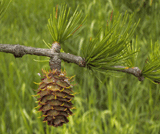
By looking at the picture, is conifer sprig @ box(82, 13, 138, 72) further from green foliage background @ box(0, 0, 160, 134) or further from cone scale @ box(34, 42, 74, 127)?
green foliage background @ box(0, 0, 160, 134)

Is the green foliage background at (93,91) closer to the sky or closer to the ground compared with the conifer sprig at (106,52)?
closer to the sky

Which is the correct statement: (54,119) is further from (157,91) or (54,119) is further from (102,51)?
(157,91)

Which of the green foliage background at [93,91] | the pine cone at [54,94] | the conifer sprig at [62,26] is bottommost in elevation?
the pine cone at [54,94]

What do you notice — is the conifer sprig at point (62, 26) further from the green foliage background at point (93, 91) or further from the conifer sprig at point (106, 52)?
the green foliage background at point (93, 91)

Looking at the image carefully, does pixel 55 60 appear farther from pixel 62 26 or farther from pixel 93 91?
pixel 93 91

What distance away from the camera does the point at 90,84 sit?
6.59 feet

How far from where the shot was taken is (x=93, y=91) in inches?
77.1

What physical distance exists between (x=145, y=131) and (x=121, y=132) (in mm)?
308

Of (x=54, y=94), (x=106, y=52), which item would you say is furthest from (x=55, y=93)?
(x=106, y=52)

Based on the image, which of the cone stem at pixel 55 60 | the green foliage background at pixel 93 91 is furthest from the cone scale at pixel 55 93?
the green foliage background at pixel 93 91

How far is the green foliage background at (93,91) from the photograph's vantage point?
1.72 metres

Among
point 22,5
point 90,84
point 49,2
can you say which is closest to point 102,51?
point 90,84

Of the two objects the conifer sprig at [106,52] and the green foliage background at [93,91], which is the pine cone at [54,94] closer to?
the conifer sprig at [106,52]

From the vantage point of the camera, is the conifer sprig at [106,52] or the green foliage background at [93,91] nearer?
the conifer sprig at [106,52]
